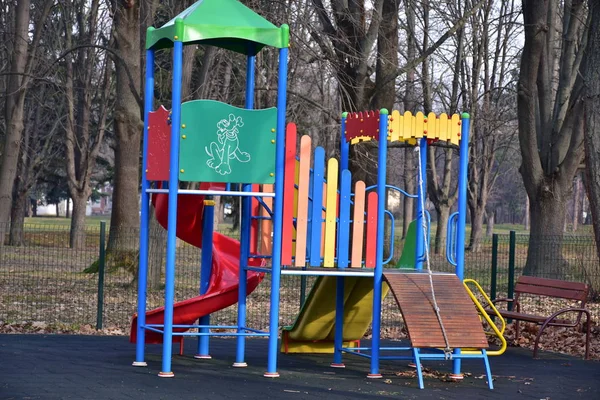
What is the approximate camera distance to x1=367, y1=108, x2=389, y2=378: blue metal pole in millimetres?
8969

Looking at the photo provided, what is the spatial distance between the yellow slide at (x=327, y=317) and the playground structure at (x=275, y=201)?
95mm

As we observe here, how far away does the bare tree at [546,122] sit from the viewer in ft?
58.7

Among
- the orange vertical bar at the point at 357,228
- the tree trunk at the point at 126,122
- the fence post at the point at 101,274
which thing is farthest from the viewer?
the tree trunk at the point at 126,122

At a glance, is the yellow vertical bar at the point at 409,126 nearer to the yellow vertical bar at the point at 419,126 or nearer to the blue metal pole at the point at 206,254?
the yellow vertical bar at the point at 419,126

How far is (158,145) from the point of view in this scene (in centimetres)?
897

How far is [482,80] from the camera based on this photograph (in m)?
32.1

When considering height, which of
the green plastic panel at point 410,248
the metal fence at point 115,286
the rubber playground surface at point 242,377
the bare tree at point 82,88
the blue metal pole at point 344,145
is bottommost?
the rubber playground surface at point 242,377

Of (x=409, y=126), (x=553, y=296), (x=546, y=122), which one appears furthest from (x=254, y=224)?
(x=546, y=122)

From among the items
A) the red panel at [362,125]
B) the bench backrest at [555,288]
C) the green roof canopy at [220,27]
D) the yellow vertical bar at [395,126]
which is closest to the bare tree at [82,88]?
the bench backrest at [555,288]

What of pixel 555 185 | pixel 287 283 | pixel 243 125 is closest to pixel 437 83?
pixel 555 185

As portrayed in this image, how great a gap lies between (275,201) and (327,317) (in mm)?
2063

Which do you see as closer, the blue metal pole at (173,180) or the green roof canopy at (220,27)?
the blue metal pole at (173,180)

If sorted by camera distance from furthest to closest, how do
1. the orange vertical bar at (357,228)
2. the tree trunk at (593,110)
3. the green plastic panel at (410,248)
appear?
the green plastic panel at (410,248), the tree trunk at (593,110), the orange vertical bar at (357,228)

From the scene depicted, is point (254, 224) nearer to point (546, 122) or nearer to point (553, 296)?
point (553, 296)
